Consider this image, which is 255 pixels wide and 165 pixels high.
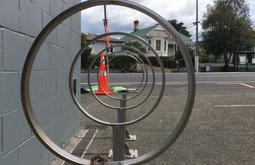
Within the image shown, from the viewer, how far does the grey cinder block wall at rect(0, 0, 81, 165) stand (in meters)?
2.70

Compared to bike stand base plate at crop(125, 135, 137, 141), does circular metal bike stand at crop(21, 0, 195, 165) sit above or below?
above

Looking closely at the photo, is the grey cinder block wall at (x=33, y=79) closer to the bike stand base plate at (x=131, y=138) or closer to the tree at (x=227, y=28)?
the bike stand base plate at (x=131, y=138)

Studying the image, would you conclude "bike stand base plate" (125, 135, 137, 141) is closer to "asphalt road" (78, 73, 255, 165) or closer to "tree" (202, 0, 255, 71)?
"asphalt road" (78, 73, 255, 165)

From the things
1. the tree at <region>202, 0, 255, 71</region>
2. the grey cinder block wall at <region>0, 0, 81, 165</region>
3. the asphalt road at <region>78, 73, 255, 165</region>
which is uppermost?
the tree at <region>202, 0, 255, 71</region>

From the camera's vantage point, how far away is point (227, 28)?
156 ft

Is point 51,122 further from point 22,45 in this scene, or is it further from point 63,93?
point 22,45

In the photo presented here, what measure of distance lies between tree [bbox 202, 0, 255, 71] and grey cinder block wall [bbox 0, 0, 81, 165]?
43298mm

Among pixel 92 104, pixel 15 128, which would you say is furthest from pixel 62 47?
pixel 92 104

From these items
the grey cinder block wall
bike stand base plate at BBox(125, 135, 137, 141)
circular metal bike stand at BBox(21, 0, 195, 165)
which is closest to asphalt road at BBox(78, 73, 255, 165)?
bike stand base plate at BBox(125, 135, 137, 141)

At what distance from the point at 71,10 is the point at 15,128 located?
1669 mm

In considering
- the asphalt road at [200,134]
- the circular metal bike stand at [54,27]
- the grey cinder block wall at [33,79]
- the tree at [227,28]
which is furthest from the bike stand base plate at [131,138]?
the tree at [227,28]

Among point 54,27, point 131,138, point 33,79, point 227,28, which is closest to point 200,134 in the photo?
point 131,138

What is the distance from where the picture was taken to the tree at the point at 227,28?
4712 cm

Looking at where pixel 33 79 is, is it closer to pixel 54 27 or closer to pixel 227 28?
pixel 54 27
